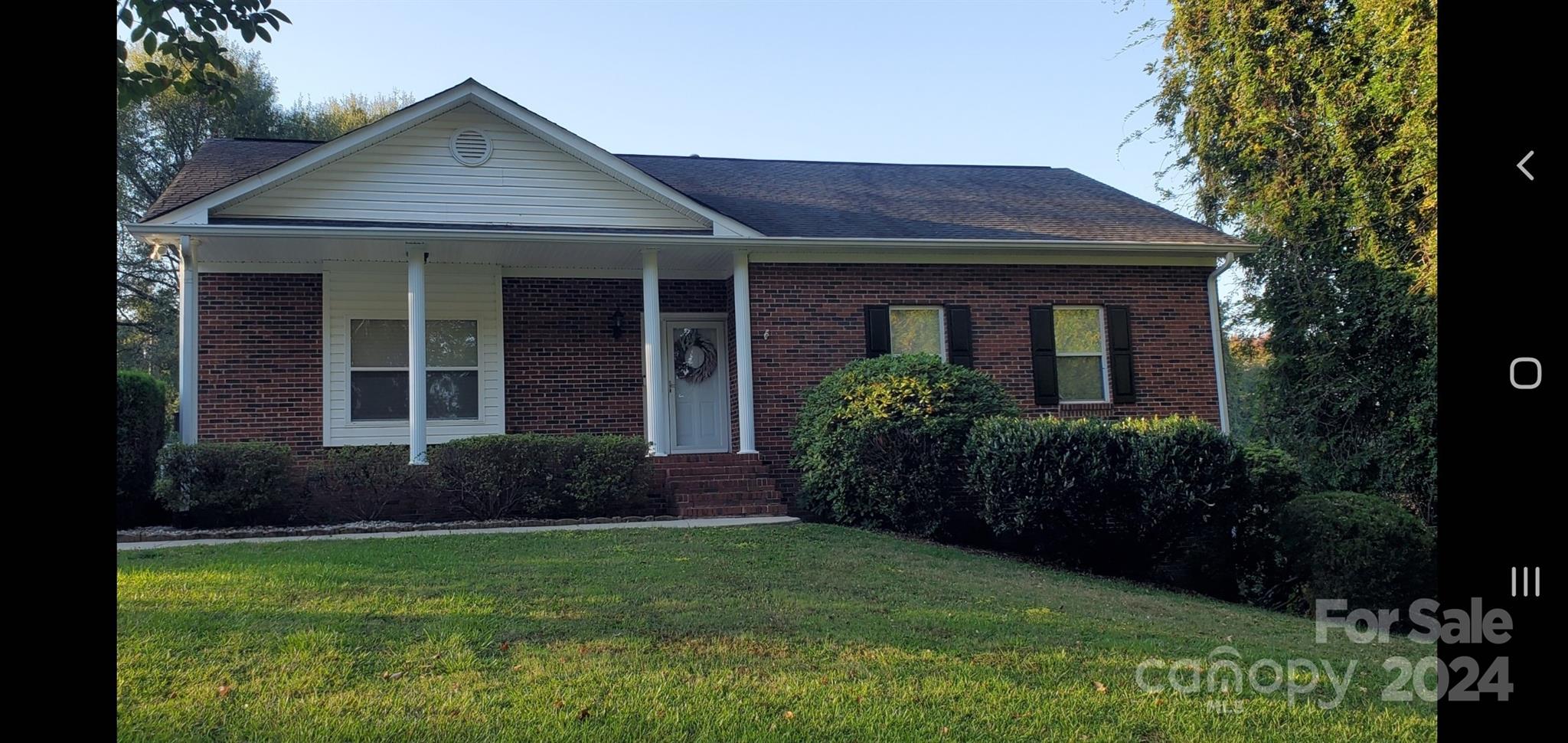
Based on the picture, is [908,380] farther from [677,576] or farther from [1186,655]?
[1186,655]

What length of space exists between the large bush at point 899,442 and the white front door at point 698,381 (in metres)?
2.53

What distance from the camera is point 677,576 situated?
651 centimetres

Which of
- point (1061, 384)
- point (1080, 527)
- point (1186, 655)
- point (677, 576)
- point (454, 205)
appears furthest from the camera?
point (1061, 384)

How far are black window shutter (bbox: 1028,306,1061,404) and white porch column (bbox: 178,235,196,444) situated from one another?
1002 cm

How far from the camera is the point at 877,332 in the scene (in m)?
12.7

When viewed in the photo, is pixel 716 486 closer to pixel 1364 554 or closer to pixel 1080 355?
pixel 1080 355

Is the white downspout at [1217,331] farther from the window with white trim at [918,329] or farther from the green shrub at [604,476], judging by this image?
the green shrub at [604,476]

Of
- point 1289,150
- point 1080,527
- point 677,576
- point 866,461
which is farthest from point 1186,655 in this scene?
point 1289,150

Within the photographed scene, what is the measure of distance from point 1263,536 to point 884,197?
24.2ft

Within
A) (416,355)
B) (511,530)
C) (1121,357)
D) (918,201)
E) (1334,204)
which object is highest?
(918,201)

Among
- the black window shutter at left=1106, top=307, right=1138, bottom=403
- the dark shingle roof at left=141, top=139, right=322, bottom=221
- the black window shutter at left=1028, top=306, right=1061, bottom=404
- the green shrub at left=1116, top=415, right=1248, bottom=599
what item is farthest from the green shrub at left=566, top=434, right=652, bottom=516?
the black window shutter at left=1106, top=307, right=1138, bottom=403

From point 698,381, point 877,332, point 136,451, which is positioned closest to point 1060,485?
point 877,332
